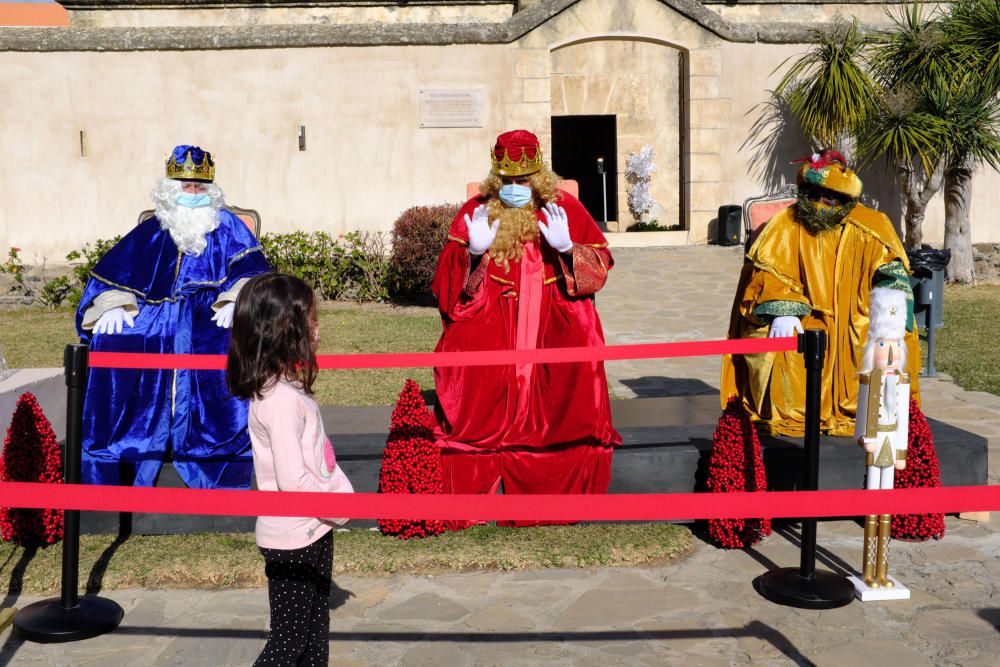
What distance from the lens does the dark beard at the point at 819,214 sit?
5086mm

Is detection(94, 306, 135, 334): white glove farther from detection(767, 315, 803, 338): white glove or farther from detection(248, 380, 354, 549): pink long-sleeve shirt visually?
detection(767, 315, 803, 338): white glove

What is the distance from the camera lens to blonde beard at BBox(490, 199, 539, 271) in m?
5.02

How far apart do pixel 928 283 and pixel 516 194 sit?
521 centimetres

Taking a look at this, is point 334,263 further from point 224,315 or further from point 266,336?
point 266,336

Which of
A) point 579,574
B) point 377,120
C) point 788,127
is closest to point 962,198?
point 788,127

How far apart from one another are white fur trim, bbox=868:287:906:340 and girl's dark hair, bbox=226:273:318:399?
2373mm

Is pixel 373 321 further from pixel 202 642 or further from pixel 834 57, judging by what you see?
pixel 202 642

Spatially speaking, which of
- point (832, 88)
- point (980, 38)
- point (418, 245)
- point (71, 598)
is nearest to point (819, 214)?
point (71, 598)

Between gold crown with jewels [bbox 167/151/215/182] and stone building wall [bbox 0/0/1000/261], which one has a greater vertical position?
stone building wall [bbox 0/0/1000/261]

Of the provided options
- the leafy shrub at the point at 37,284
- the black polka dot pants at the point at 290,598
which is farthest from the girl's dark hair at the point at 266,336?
the leafy shrub at the point at 37,284

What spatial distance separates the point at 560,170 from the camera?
20844 millimetres

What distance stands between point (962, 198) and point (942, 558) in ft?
36.6

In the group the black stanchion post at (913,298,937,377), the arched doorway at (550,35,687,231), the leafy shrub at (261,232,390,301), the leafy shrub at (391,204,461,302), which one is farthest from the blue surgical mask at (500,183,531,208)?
the arched doorway at (550,35,687,231)

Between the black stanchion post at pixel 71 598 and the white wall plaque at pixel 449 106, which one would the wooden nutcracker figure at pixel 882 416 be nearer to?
the black stanchion post at pixel 71 598
